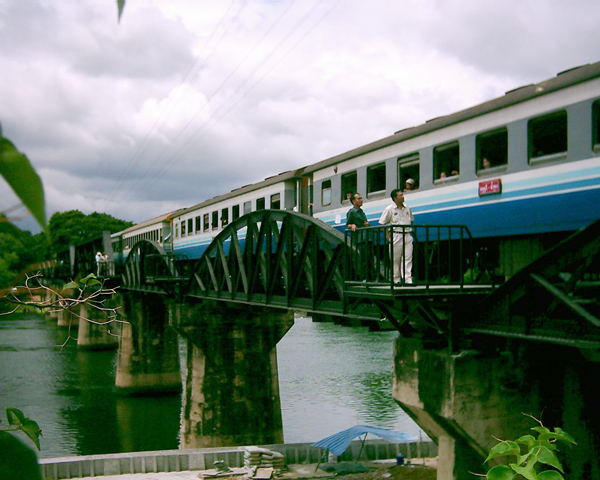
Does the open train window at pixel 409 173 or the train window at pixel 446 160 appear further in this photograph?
the open train window at pixel 409 173

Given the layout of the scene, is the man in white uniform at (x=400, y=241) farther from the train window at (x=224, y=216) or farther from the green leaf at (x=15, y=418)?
the train window at (x=224, y=216)

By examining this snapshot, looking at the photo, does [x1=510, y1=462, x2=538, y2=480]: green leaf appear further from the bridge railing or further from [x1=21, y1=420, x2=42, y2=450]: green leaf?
the bridge railing

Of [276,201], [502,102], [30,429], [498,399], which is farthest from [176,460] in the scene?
[30,429]

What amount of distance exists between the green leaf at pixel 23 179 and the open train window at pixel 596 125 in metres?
10.6

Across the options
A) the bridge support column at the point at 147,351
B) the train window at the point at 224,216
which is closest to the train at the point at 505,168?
Answer: the train window at the point at 224,216

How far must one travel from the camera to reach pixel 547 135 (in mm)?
11219

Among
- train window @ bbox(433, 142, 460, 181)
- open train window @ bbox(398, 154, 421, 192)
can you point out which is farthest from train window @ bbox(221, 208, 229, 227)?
train window @ bbox(433, 142, 460, 181)

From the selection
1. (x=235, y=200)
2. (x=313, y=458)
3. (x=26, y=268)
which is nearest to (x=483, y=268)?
(x=26, y=268)

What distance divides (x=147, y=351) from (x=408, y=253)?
3493 cm

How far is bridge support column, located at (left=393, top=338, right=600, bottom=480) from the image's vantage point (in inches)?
412

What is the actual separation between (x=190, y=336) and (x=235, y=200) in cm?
570

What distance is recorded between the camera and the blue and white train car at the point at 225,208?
69.6ft

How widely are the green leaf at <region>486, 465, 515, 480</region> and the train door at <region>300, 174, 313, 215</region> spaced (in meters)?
17.2

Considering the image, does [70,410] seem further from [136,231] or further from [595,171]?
[595,171]
